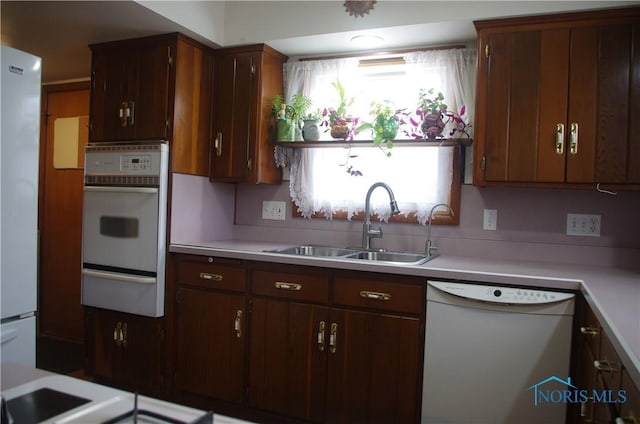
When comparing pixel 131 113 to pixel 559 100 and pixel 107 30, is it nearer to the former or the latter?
pixel 107 30

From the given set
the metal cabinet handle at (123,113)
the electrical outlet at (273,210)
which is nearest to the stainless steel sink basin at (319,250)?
the electrical outlet at (273,210)

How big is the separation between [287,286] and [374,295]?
0.45 m

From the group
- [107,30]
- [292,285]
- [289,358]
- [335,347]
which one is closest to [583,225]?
[335,347]

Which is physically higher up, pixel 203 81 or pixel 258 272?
pixel 203 81

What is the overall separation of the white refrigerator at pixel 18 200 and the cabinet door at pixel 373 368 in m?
1.32

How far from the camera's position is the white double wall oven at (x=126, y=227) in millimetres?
2639

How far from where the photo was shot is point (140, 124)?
2787mm

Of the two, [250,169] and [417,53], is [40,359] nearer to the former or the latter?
[250,169]

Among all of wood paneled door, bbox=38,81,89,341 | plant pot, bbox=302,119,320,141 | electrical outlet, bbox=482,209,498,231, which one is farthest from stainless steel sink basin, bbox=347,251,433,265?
wood paneled door, bbox=38,81,89,341

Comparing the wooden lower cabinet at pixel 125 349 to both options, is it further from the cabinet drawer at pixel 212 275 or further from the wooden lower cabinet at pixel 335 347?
the wooden lower cabinet at pixel 335 347

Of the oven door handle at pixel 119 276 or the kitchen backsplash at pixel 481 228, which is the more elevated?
the kitchen backsplash at pixel 481 228

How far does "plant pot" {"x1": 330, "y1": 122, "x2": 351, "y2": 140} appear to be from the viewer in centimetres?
272

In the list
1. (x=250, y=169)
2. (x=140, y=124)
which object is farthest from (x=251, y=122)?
(x=140, y=124)

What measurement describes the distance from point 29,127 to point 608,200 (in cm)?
268
